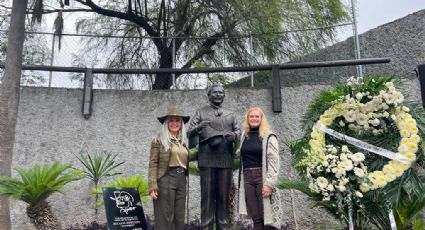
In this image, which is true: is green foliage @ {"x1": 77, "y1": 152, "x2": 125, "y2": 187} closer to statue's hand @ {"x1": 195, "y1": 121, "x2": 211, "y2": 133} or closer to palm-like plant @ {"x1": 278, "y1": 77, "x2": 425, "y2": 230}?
statue's hand @ {"x1": 195, "y1": 121, "x2": 211, "y2": 133}

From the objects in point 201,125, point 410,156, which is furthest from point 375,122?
point 201,125

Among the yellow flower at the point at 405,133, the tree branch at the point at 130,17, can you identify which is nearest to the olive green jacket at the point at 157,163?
the yellow flower at the point at 405,133

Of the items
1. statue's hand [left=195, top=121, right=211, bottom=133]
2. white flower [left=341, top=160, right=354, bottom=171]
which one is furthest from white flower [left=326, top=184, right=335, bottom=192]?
statue's hand [left=195, top=121, right=211, bottom=133]

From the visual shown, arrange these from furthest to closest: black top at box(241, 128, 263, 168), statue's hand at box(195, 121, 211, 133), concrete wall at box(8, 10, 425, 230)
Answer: concrete wall at box(8, 10, 425, 230), statue's hand at box(195, 121, 211, 133), black top at box(241, 128, 263, 168)

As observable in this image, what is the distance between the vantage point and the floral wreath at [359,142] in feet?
14.0

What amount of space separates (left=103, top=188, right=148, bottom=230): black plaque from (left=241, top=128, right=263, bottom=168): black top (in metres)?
1.63

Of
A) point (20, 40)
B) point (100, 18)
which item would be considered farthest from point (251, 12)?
point (20, 40)

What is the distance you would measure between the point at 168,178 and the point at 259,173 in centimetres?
112

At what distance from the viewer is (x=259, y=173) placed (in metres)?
Result: 4.73

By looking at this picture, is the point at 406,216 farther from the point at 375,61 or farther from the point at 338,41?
the point at 338,41

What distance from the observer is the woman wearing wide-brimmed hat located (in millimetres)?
4887

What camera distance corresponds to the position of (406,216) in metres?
5.09

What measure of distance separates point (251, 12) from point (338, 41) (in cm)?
209

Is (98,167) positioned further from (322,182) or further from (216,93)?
(322,182)
